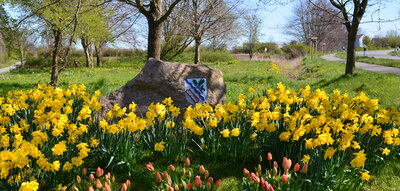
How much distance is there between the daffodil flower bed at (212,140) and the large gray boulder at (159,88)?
2.98 feet

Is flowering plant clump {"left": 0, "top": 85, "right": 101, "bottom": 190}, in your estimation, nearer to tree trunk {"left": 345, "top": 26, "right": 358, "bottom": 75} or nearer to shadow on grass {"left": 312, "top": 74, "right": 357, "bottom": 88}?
shadow on grass {"left": 312, "top": 74, "right": 357, "bottom": 88}

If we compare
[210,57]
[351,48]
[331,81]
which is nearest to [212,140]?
[331,81]

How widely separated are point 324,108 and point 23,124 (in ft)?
10.1

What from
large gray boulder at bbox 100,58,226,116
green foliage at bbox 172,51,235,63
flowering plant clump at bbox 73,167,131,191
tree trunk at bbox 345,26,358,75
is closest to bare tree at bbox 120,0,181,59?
large gray boulder at bbox 100,58,226,116

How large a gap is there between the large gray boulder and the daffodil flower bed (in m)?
0.91

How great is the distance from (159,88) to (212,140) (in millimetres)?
1569

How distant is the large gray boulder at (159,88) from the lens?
4184mm

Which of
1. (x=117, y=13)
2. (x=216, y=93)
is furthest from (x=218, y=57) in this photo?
(x=216, y=93)

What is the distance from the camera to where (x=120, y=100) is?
418 centimetres

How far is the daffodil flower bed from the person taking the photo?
2145 mm

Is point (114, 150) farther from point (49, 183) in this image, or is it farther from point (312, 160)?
point (312, 160)

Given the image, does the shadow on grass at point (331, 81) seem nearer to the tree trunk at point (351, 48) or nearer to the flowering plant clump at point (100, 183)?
the tree trunk at point (351, 48)

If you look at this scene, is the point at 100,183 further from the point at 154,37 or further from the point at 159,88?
the point at 154,37

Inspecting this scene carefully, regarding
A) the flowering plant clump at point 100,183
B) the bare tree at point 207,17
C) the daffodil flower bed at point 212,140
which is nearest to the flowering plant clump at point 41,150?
the daffodil flower bed at point 212,140
